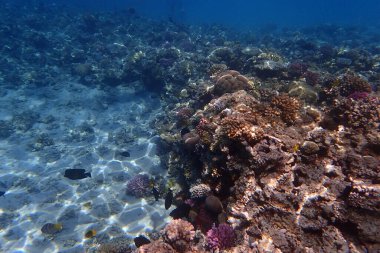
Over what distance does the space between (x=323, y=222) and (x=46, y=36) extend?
26.1 meters

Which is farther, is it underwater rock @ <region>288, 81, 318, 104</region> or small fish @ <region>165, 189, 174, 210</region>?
underwater rock @ <region>288, 81, 318, 104</region>

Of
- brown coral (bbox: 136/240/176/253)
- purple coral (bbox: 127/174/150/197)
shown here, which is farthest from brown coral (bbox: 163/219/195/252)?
purple coral (bbox: 127/174/150/197)

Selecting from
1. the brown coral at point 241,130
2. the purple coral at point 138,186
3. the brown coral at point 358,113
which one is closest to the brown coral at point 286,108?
the brown coral at point 358,113

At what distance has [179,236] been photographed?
5.05 metres

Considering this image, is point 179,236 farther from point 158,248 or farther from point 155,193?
point 155,193

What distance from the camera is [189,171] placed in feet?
26.9

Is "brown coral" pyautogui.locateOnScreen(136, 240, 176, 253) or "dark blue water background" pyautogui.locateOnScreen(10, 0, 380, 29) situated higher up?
"dark blue water background" pyautogui.locateOnScreen(10, 0, 380, 29)

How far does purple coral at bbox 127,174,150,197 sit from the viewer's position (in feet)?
31.0

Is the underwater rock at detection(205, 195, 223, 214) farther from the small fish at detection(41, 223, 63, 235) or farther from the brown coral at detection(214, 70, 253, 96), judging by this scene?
the small fish at detection(41, 223, 63, 235)

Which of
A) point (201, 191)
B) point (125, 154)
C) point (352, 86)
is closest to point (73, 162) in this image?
point (125, 154)

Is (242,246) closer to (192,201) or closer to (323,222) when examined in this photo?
(323,222)

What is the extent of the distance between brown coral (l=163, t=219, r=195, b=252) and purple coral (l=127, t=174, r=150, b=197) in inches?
173

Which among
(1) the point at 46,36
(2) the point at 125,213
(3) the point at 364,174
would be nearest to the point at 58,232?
(2) the point at 125,213

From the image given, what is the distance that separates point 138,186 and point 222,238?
5340mm
